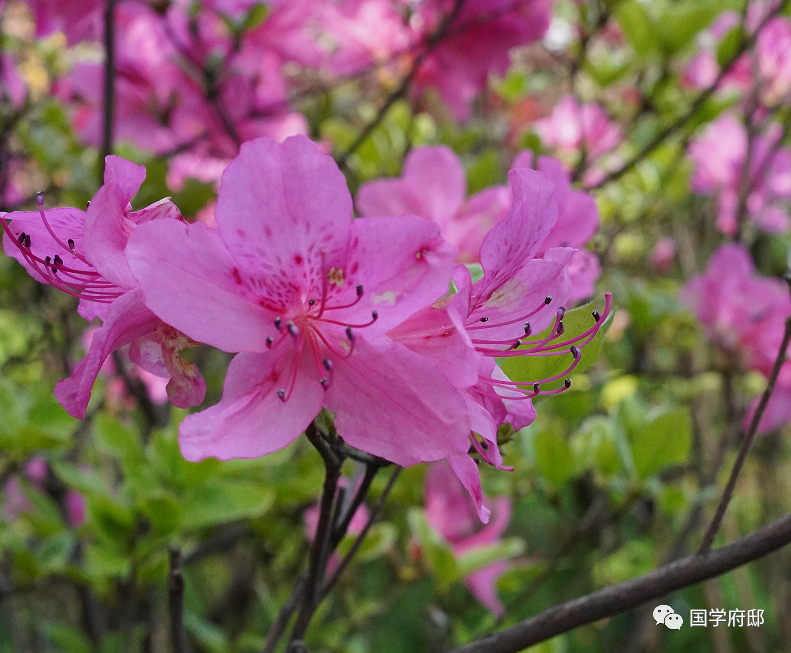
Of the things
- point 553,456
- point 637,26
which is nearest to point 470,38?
point 637,26

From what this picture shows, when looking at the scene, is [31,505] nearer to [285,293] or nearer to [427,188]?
[427,188]

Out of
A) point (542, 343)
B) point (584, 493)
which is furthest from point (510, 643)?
point (584, 493)

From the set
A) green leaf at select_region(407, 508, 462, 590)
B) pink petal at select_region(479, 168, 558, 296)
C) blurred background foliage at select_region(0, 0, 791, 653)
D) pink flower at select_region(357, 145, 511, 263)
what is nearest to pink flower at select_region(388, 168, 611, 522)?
pink petal at select_region(479, 168, 558, 296)

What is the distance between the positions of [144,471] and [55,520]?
12.9 inches

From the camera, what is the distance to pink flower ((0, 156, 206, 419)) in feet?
1.34

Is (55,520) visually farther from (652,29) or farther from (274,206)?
(652,29)

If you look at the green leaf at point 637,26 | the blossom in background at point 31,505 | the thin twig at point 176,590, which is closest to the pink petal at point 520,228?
the thin twig at point 176,590

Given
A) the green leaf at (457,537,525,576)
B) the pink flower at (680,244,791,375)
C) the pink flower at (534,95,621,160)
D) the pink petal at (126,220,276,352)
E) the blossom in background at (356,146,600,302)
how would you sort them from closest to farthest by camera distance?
the pink petal at (126,220,276,352)
the blossom in background at (356,146,600,302)
the green leaf at (457,537,525,576)
the pink flower at (680,244,791,375)
the pink flower at (534,95,621,160)

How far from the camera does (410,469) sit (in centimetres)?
120

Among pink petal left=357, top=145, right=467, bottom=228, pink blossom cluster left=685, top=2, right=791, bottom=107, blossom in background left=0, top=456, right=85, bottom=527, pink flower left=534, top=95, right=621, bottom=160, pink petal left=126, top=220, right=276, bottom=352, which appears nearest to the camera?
pink petal left=126, top=220, right=276, bottom=352

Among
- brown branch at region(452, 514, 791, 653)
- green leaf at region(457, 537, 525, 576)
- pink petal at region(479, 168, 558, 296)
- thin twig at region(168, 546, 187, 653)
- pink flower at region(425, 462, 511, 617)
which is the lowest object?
pink flower at region(425, 462, 511, 617)

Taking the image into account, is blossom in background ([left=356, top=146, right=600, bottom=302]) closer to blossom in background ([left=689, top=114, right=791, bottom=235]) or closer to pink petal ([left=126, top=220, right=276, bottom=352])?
pink petal ([left=126, top=220, right=276, bottom=352])

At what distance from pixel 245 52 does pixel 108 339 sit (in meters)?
0.93

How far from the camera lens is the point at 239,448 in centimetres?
41
